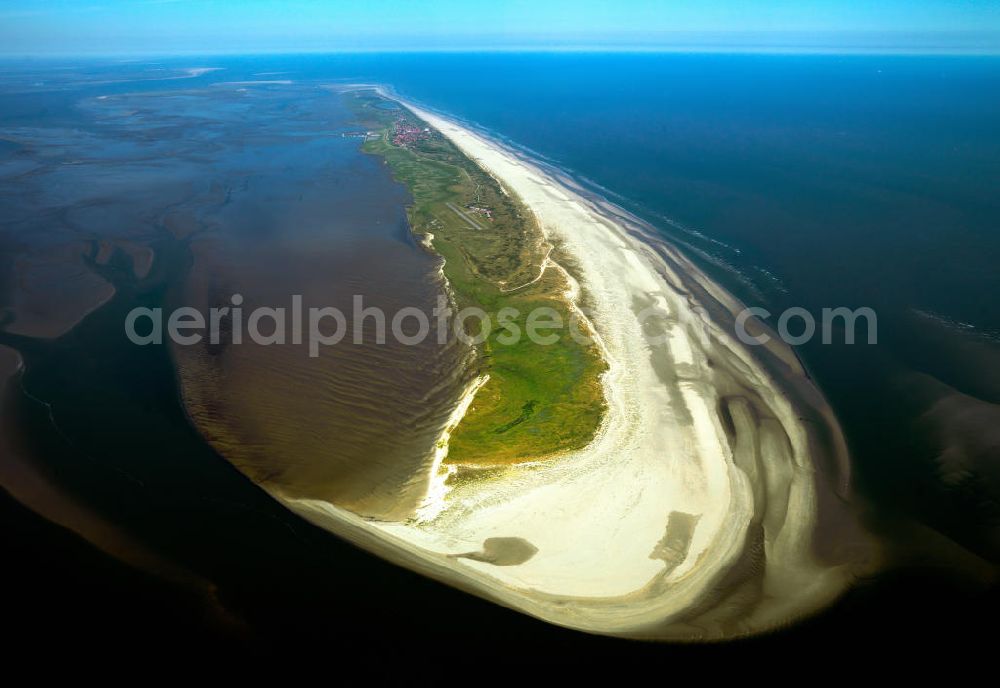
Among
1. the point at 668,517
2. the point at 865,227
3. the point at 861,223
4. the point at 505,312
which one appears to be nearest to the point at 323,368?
the point at 505,312

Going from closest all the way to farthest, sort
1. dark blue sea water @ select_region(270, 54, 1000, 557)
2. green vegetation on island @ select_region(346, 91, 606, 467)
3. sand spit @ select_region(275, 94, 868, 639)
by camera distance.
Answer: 1. sand spit @ select_region(275, 94, 868, 639)
2. green vegetation on island @ select_region(346, 91, 606, 467)
3. dark blue sea water @ select_region(270, 54, 1000, 557)

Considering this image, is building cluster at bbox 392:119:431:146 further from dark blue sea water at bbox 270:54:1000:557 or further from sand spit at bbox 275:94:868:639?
sand spit at bbox 275:94:868:639

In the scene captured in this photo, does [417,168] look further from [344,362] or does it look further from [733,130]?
[733,130]

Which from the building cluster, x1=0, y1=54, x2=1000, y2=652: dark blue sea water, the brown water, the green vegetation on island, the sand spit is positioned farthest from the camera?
the building cluster

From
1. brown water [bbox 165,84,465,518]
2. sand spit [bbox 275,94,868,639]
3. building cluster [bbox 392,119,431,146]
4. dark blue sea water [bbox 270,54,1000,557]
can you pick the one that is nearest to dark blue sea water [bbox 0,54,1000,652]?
dark blue sea water [bbox 270,54,1000,557]

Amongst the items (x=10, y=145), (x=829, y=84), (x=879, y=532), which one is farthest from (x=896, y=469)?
(x=829, y=84)

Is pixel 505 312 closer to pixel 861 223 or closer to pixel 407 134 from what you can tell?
pixel 861 223
